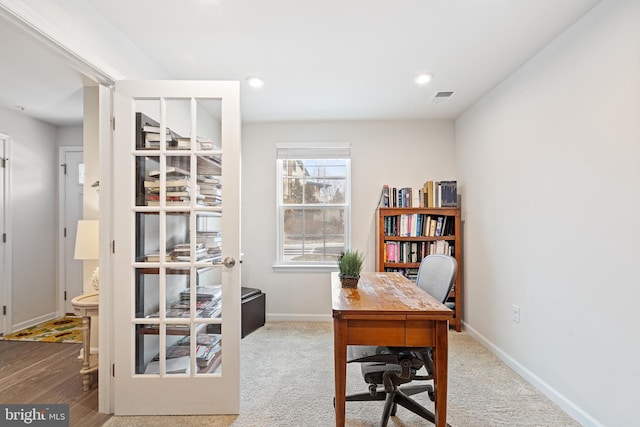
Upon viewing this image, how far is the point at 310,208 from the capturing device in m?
3.95

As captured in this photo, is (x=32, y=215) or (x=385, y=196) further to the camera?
(x=32, y=215)

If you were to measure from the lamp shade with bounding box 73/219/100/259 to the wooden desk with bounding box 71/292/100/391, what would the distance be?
0.29m

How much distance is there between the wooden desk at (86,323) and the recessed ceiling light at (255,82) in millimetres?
2010

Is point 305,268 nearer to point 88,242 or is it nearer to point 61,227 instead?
point 88,242

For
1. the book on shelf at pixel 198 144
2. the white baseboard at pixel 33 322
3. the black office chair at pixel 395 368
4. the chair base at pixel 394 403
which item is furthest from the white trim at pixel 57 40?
the white baseboard at pixel 33 322

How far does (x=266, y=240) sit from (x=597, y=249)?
305 cm

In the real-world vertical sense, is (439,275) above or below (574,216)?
below

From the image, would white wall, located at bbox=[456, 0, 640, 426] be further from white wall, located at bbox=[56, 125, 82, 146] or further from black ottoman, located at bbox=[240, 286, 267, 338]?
white wall, located at bbox=[56, 125, 82, 146]

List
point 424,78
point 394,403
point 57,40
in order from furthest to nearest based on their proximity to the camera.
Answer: point 424,78, point 394,403, point 57,40

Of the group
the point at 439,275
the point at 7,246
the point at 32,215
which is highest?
the point at 32,215

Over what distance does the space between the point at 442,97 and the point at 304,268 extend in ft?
7.76

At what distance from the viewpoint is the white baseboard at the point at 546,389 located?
1.88 meters

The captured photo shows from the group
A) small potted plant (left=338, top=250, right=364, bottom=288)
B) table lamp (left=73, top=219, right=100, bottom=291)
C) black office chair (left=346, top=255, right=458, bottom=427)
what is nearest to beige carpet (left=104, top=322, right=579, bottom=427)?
black office chair (left=346, top=255, right=458, bottom=427)

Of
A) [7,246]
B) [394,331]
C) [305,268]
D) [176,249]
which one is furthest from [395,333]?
[7,246]
